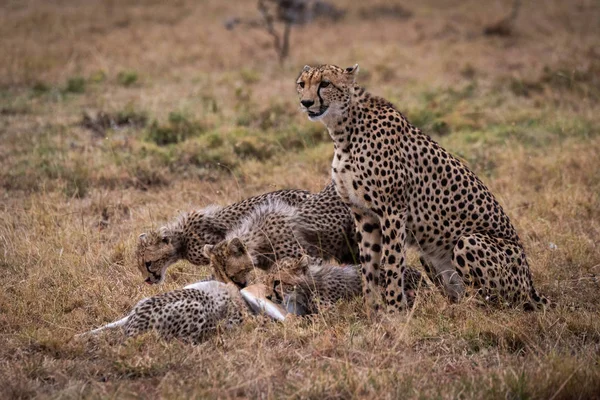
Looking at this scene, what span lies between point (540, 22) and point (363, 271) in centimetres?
1169

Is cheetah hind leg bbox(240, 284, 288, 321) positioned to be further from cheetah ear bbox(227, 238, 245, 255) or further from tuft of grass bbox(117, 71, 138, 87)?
tuft of grass bbox(117, 71, 138, 87)

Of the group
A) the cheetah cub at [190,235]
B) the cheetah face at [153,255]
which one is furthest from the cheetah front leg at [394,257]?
the cheetah face at [153,255]

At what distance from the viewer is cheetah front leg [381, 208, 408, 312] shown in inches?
172

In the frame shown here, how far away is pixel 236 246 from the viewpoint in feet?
15.1

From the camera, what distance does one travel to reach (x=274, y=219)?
5.04m

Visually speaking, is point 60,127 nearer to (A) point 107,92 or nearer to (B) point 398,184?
(A) point 107,92

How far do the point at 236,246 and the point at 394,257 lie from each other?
89 centimetres

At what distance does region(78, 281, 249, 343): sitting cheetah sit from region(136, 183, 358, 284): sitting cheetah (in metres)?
0.70

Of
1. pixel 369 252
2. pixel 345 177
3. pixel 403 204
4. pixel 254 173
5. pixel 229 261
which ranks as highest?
pixel 345 177

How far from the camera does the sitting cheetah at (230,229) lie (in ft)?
16.2

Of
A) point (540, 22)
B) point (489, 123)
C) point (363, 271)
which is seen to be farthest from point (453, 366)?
point (540, 22)

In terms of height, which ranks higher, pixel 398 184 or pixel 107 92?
pixel 398 184

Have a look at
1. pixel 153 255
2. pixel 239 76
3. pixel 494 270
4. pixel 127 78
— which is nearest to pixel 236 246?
pixel 153 255

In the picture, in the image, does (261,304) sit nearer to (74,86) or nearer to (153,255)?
(153,255)
